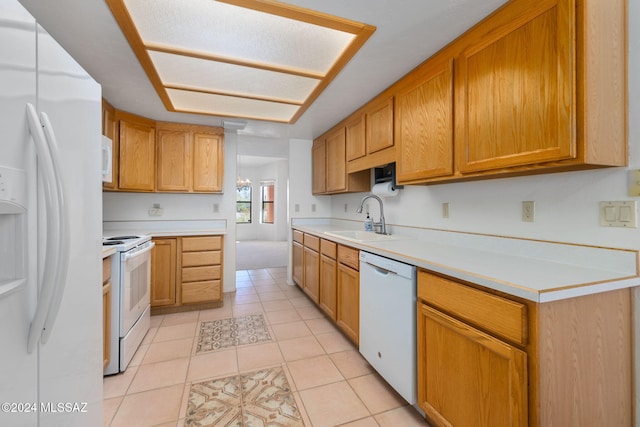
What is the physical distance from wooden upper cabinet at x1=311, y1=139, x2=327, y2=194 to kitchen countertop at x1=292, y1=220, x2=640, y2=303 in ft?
6.16

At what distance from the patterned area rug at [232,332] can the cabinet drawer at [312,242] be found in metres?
0.93

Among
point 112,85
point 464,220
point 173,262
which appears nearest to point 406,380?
point 464,220

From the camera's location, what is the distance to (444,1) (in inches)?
53.7

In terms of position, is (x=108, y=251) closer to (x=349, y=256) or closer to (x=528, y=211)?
(x=349, y=256)

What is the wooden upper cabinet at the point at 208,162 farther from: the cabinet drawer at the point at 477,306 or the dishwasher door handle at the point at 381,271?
the cabinet drawer at the point at 477,306

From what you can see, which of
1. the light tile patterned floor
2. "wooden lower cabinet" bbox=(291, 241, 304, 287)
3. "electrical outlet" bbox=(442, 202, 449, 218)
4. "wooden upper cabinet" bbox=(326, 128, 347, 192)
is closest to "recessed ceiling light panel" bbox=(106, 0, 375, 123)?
"wooden upper cabinet" bbox=(326, 128, 347, 192)

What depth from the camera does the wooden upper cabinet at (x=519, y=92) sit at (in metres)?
1.12

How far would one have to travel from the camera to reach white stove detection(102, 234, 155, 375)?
1.96 m

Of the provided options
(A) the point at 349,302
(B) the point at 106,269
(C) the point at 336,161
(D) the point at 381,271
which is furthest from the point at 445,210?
(B) the point at 106,269

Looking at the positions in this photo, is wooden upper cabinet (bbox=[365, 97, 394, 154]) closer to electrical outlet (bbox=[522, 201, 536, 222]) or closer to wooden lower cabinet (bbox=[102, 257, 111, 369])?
electrical outlet (bbox=[522, 201, 536, 222])

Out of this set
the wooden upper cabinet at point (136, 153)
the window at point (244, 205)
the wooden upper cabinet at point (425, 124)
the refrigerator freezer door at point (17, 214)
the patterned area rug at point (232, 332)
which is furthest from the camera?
the window at point (244, 205)

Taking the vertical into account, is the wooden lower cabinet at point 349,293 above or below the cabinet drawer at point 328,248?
below

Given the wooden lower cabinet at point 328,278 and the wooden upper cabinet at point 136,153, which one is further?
the wooden upper cabinet at point 136,153

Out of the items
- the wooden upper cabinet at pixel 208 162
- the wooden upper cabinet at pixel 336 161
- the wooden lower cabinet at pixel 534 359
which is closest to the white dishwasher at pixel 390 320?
the wooden lower cabinet at pixel 534 359
